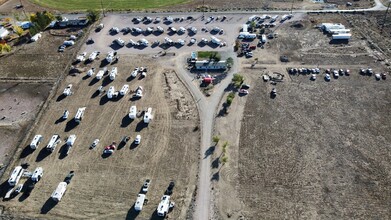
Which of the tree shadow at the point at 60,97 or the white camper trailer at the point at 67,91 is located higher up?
the white camper trailer at the point at 67,91

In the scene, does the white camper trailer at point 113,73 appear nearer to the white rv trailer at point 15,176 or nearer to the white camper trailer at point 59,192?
the white rv trailer at point 15,176

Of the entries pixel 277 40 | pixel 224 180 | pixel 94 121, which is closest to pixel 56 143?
pixel 94 121

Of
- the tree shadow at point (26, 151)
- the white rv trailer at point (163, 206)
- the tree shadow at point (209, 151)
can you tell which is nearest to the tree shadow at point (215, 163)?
the tree shadow at point (209, 151)

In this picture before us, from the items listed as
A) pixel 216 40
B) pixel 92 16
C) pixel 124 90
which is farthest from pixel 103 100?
pixel 92 16

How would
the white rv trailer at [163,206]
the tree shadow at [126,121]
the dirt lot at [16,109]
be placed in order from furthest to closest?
the tree shadow at [126,121] → the dirt lot at [16,109] → the white rv trailer at [163,206]

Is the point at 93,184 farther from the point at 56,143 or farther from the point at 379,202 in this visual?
the point at 379,202

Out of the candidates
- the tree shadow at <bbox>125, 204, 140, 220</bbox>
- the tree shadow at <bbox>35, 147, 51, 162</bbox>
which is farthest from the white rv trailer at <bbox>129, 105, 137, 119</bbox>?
the tree shadow at <bbox>125, 204, 140, 220</bbox>

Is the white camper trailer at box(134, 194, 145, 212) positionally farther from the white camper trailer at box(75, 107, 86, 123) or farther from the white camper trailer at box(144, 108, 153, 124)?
the white camper trailer at box(75, 107, 86, 123)
